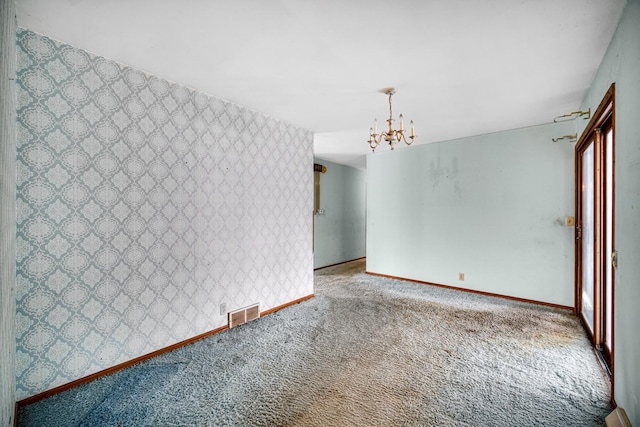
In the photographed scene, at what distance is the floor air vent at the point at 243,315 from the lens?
3027mm

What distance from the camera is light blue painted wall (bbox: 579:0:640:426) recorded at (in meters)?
1.44

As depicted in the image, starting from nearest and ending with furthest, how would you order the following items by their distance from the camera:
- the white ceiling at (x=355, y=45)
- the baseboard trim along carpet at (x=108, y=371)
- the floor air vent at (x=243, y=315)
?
1. the white ceiling at (x=355, y=45)
2. the baseboard trim along carpet at (x=108, y=371)
3. the floor air vent at (x=243, y=315)

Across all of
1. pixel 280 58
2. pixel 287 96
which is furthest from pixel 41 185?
pixel 287 96

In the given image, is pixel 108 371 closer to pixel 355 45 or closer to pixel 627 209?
pixel 355 45

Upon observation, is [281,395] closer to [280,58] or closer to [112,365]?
[112,365]

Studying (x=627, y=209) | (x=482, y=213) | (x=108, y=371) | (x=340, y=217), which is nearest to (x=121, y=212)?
(x=108, y=371)

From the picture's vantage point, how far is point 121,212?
2254 millimetres

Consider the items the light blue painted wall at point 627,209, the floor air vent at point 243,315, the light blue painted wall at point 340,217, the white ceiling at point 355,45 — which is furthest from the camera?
the light blue painted wall at point 340,217

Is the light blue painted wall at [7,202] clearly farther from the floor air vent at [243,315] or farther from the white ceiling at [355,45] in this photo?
the floor air vent at [243,315]

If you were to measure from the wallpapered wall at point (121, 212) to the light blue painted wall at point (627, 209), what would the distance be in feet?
9.72

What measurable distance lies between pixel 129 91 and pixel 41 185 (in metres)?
0.94

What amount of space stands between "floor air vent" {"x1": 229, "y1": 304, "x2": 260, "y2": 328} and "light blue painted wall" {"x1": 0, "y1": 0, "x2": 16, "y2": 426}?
159 centimetres

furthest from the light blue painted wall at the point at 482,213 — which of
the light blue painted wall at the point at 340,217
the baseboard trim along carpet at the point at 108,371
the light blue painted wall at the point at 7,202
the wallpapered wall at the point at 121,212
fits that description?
the light blue painted wall at the point at 7,202

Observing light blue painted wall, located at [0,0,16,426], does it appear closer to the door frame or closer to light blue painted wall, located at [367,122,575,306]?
the door frame
